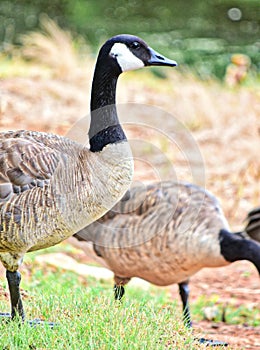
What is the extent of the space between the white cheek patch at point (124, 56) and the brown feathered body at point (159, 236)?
167 cm

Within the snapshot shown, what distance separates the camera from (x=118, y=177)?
391 centimetres

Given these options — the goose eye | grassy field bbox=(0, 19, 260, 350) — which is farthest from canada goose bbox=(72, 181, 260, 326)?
the goose eye

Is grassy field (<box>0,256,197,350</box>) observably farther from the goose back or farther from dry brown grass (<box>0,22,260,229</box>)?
dry brown grass (<box>0,22,260,229</box>)

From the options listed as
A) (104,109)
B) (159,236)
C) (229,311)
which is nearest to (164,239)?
(159,236)

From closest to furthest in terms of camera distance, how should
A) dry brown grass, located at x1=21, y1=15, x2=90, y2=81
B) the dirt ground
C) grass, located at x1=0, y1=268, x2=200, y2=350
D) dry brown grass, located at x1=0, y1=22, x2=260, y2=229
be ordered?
grass, located at x1=0, y1=268, x2=200, y2=350, the dirt ground, dry brown grass, located at x1=0, y1=22, x2=260, y2=229, dry brown grass, located at x1=21, y1=15, x2=90, y2=81

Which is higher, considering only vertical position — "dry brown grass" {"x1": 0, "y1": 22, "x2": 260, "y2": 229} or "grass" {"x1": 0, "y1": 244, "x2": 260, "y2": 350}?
"grass" {"x1": 0, "y1": 244, "x2": 260, "y2": 350}

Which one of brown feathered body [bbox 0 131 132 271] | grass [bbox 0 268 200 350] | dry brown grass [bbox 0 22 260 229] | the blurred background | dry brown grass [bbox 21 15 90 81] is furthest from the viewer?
the blurred background

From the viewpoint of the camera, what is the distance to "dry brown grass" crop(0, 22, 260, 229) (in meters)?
9.65

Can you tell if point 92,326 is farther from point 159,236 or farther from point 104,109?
point 159,236

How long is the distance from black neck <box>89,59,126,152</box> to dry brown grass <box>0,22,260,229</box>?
4.84m

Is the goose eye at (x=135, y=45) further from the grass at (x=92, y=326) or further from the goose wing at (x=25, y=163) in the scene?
the grass at (x=92, y=326)

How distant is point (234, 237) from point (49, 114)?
21.7 feet

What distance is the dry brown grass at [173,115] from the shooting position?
965cm


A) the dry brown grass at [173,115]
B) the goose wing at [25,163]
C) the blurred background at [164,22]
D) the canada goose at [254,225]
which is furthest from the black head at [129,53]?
the blurred background at [164,22]
